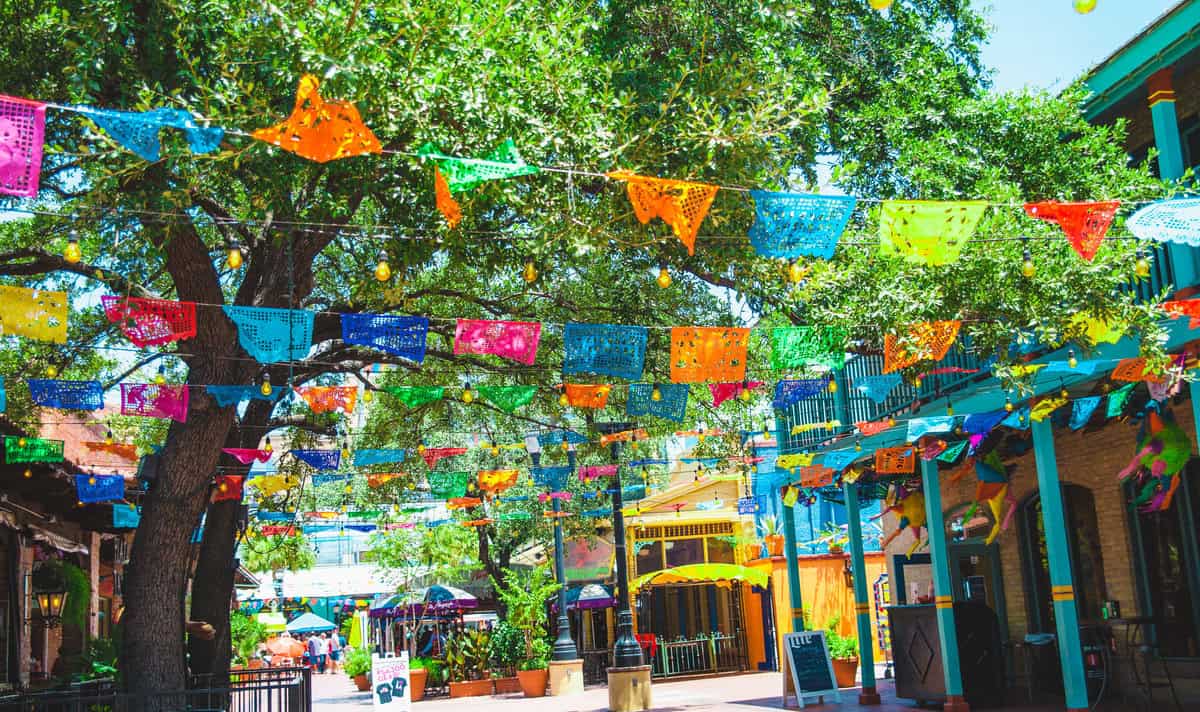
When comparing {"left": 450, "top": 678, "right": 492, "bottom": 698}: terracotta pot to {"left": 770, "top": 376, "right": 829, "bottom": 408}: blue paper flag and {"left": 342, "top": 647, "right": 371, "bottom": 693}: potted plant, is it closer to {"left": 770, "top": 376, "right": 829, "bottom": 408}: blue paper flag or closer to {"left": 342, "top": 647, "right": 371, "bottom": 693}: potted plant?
{"left": 342, "top": 647, "right": 371, "bottom": 693}: potted plant

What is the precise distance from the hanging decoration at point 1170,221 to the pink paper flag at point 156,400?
35.3 ft

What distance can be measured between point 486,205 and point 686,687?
1694 cm

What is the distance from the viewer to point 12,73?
401 inches

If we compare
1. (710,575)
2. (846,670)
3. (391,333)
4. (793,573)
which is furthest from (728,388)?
(710,575)

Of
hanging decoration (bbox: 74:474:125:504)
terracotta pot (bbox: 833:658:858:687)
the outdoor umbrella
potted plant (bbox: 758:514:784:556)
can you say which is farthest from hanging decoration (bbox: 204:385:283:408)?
the outdoor umbrella

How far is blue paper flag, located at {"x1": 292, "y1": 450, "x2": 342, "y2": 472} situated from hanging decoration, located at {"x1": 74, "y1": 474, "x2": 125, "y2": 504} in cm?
292

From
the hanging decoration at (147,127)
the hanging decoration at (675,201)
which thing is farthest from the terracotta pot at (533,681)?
the hanging decoration at (147,127)

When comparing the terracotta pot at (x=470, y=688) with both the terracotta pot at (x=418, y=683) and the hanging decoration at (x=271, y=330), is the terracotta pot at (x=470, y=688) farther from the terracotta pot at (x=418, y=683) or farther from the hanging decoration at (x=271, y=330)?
the hanging decoration at (x=271, y=330)

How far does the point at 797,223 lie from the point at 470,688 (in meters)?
20.4

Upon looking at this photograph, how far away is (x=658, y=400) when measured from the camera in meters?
15.9

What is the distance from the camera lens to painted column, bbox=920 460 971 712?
1527 cm

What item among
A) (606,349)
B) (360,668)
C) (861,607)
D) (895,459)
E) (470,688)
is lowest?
(470,688)

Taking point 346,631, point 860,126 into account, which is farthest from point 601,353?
point 346,631

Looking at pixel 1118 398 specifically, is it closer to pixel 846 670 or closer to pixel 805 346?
pixel 805 346
